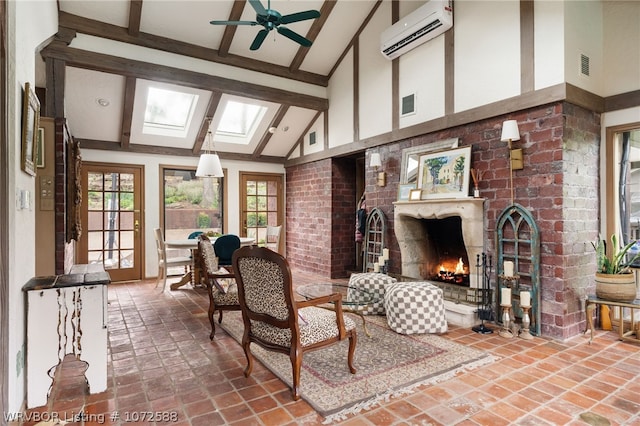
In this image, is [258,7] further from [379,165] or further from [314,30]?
[379,165]

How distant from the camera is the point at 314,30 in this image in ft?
17.6

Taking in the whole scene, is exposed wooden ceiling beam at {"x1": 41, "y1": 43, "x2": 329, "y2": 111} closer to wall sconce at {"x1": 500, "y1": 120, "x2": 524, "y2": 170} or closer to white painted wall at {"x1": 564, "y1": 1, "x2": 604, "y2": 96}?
wall sconce at {"x1": 500, "y1": 120, "x2": 524, "y2": 170}

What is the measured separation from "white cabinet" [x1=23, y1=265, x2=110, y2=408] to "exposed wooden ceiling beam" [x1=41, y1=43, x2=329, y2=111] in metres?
3.17

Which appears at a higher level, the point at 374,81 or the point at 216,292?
the point at 374,81

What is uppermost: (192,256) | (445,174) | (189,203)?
(445,174)

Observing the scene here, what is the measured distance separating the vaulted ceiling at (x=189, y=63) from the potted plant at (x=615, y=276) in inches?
151

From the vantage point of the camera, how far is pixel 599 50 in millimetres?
3650

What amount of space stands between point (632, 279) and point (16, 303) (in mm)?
4730

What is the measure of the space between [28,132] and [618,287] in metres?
4.85

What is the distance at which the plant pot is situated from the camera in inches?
126

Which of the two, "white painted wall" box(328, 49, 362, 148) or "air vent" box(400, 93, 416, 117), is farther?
"white painted wall" box(328, 49, 362, 148)

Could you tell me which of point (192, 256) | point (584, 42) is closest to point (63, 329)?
point (192, 256)

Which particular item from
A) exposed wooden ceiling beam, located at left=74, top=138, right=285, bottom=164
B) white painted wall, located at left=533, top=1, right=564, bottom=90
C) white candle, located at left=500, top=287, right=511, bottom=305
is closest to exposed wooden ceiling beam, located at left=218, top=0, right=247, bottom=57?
exposed wooden ceiling beam, located at left=74, top=138, right=285, bottom=164

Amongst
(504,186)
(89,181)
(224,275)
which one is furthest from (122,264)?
(504,186)
